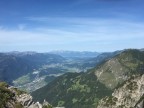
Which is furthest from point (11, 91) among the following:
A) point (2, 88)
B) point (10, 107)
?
point (10, 107)

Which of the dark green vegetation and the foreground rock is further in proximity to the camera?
the foreground rock

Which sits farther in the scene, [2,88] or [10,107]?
[2,88]

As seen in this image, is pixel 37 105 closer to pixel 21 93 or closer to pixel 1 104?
pixel 21 93

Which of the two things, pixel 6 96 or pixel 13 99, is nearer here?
pixel 6 96

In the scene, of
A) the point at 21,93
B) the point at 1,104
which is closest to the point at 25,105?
the point at 21,93

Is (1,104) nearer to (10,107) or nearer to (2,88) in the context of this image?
(10,107)

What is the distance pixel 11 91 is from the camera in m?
191

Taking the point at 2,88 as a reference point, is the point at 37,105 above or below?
below

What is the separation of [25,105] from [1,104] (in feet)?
87.2

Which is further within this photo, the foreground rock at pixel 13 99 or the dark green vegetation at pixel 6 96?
the foreground rock at pixel 13 99

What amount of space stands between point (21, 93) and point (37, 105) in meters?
14.1

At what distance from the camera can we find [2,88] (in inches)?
7382

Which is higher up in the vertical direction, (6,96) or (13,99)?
(6,96)

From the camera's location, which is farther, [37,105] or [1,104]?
[37,105]
